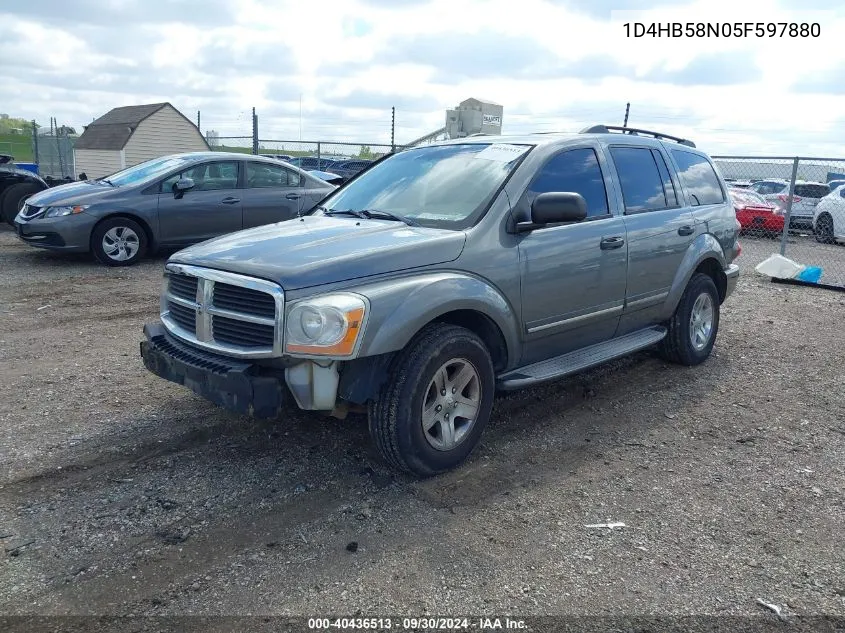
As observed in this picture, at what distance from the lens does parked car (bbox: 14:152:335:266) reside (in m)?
9.46

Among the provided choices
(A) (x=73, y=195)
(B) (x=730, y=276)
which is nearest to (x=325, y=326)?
(B) (x=730, y=276)

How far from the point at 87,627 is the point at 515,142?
→ 3.73 metres

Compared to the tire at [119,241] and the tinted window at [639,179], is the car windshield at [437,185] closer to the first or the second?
the tinted window at [639,179]

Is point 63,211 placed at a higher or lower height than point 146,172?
lower

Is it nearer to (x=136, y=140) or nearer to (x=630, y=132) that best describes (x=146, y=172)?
(x=630, y=132)

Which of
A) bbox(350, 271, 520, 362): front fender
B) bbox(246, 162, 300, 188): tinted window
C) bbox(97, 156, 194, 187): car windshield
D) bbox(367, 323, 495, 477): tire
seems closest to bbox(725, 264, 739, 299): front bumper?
bbox(350, 271, 520, 362): front fender

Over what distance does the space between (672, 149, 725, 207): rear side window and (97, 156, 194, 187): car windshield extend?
697cm

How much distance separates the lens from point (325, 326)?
135 inches

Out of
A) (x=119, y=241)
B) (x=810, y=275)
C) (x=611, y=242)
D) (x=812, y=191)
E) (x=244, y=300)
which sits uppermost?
(x=812, y=191)

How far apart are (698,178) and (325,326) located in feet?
13.7

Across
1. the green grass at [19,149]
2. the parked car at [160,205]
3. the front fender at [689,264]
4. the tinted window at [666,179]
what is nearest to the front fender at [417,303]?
the front fender at [689,264]

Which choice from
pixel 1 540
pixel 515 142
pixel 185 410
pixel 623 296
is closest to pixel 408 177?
pixel 515 142

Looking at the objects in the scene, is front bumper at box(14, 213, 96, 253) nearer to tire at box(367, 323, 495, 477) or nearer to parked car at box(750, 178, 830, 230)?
tire at box(367, 323, 495, 477)

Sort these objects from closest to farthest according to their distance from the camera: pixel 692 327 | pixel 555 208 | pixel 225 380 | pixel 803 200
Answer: pixel 225 380, pixel 555 208, pixel 692 327, pixel 803 200
